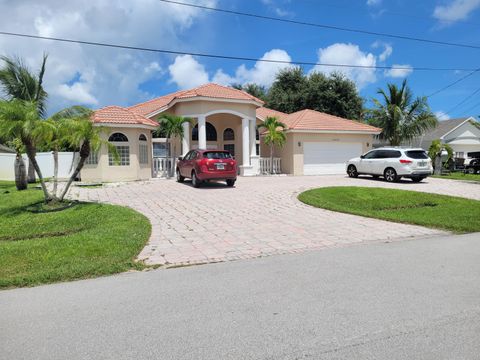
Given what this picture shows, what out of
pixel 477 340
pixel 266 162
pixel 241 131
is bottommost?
pixel 477 340

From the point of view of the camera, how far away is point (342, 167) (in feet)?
81.8

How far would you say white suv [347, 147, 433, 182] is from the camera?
17.9 metres

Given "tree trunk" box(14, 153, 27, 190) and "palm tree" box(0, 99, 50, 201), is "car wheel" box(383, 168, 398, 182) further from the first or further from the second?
"tree trunk" box(14, 153, 27, 190)

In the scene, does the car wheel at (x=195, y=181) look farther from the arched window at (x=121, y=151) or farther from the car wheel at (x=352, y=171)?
the car wheel at (x=352, y=171)

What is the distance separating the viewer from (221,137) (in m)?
25.6

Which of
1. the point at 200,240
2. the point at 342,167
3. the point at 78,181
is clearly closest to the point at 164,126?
the point at 78,181

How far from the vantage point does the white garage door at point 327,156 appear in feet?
78.4

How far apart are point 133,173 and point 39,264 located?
572 inches

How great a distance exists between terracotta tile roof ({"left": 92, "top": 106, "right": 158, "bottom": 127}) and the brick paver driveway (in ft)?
20.4

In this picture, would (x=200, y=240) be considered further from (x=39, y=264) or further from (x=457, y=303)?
(x=457, y=303)

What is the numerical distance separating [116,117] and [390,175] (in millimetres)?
14511

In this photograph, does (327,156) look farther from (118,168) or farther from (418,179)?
(118,168)

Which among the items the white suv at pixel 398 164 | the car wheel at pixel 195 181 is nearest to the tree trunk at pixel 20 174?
the car wheel at pixel 195 181

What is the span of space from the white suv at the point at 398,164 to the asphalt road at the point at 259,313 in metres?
13.2
